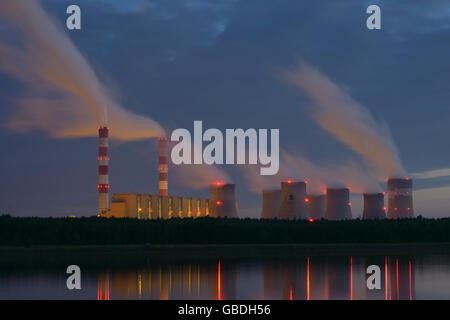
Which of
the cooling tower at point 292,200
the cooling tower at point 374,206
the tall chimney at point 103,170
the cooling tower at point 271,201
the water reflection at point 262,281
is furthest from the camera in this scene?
the tall chimney at point 103,170

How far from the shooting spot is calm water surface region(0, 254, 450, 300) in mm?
22000

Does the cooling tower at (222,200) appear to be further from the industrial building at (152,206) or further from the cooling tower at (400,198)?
the cooling tower at (400,198)

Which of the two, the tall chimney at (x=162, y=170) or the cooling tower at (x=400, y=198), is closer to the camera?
the cooling tower at (x=400, y=198)

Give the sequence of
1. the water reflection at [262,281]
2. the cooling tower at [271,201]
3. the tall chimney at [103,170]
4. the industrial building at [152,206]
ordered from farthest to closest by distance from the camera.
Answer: the tall chimney at [103,170], the cooling tower at [271,201], the industrial building at [152,206], the water reflection at [262,281]

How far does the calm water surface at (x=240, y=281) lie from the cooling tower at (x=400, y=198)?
2242 centimetres

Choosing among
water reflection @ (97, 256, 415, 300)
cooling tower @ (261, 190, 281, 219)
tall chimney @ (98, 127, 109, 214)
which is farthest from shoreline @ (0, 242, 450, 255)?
tall chimney @ (98, 127, 109, 214)

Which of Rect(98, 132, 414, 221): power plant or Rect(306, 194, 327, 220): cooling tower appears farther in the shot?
Rect(306, 194, 327, 220): cooling tower

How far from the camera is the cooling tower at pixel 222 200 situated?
56375mm

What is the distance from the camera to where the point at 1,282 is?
26.2 metres

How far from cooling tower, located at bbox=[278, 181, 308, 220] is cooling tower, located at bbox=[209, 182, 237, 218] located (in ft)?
11.9

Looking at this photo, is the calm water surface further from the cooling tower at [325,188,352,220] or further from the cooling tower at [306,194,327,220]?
the cooling tower at [306,194,327,220]

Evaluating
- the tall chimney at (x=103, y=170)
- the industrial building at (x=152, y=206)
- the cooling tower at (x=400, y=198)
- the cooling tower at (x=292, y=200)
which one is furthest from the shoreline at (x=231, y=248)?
the tall chimney at (x=103, y=170)

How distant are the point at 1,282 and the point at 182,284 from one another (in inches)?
246
